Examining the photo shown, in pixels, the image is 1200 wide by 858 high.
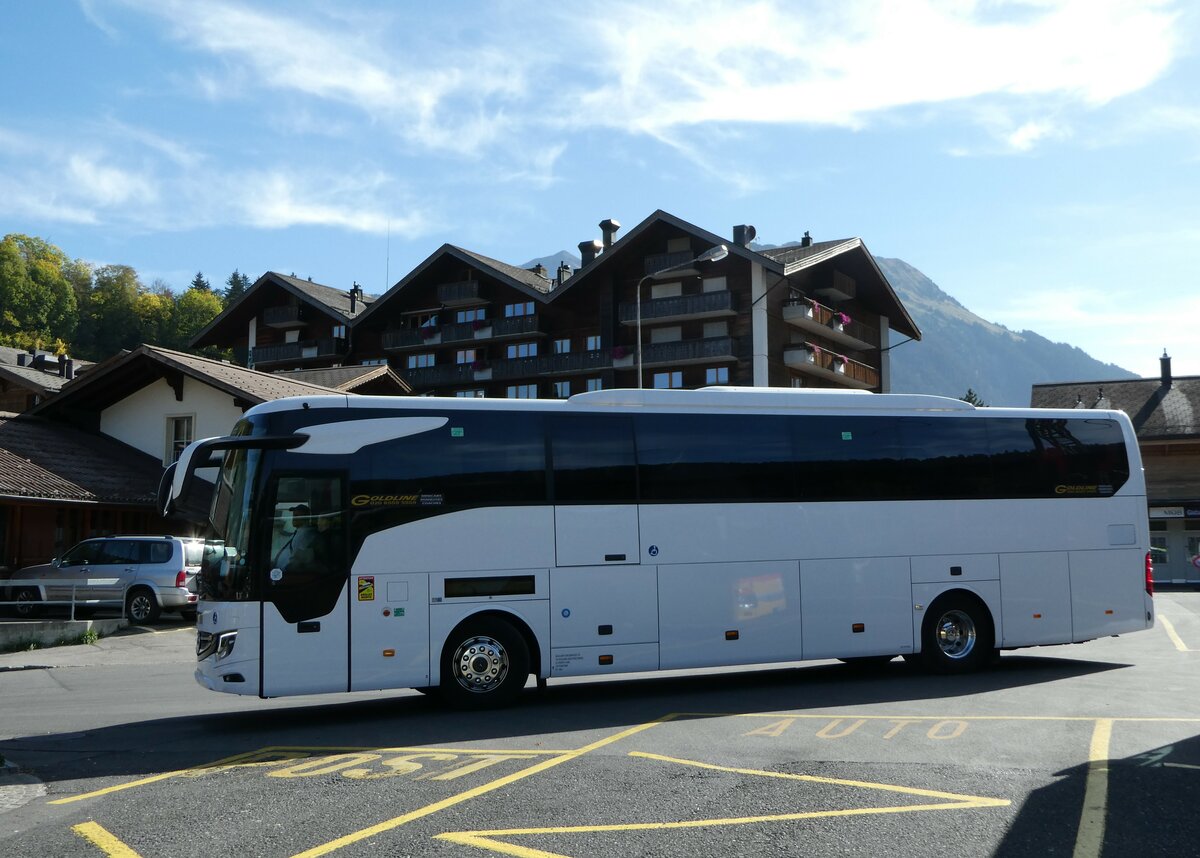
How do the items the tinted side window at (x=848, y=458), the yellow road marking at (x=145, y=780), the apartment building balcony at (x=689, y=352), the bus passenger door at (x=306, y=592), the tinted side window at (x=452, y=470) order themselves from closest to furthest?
the yellow road marking at (x=145, y=780) → the bus passenger door at (x=306, y=592) → the tinted side window at (x=452, y=470) → the tinted side window at (x=848, y=458) → the apartment building balcony at (x=689, y=352)

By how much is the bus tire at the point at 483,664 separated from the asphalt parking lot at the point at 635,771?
0.75 ft

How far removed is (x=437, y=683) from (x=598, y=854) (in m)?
5.72

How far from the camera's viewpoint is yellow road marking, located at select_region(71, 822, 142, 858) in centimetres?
605

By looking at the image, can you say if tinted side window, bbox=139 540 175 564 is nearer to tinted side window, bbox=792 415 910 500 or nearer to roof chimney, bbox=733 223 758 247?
tinted side window, bbox=792 415 910 500

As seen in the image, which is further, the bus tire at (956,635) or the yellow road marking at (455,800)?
the bus tire at (956,635)

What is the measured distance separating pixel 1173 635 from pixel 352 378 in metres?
26.2

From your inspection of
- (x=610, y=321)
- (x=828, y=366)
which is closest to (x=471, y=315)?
(x=610, y=321)

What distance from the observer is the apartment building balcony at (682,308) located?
54.8 m

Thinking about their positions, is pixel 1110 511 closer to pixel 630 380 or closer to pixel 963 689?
pixel 963 689

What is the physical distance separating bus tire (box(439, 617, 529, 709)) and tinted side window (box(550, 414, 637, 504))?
158cm

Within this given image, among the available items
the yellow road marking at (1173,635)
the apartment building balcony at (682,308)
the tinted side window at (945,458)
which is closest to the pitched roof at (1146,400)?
the apartment building balcony at (682,308)

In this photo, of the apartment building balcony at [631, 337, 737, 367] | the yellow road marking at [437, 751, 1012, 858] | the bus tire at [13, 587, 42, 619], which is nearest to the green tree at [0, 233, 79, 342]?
the apartment building balcony at [631, 337, 737, 367]

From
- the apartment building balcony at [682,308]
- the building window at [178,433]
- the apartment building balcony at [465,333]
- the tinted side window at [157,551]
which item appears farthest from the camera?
the apartment building balcony at [465,333]

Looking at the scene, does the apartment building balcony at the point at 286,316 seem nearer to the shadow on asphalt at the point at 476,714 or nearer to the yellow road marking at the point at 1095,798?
the shadow on asphalt at the point at 476,714
